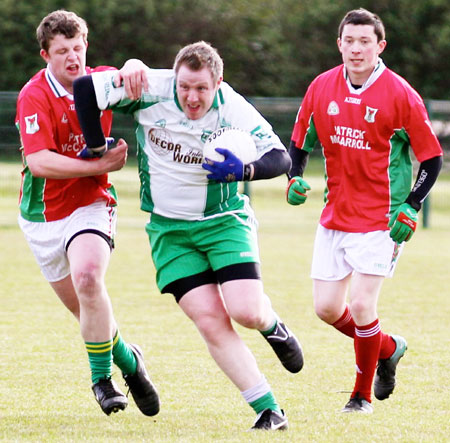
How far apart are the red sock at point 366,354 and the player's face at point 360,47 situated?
4.70 feet

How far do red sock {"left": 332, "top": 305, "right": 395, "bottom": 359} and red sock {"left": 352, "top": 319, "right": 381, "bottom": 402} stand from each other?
0.78 feet

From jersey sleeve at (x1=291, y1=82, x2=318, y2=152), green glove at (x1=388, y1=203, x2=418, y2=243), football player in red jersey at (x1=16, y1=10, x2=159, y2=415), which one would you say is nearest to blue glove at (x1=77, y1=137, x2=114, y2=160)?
football player in red jersey at (x1=16, y1=10, x2=159, y2=415)

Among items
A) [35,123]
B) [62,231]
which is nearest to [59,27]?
[35,123]

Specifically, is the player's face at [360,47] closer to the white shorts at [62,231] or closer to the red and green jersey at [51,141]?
the red and green jersey at [51,141]

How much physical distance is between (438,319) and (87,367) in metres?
3.31

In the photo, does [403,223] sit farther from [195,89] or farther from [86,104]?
[86,104]

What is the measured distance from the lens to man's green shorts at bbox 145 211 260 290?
5.18 meters

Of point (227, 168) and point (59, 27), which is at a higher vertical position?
point (59, 27)

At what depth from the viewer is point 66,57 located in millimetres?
5508

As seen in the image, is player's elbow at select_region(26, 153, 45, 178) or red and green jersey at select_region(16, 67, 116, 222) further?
red and green jersey at select_region(16, 67, 116, 222)

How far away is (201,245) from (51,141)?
97 cm

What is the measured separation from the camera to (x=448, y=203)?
63.7ft

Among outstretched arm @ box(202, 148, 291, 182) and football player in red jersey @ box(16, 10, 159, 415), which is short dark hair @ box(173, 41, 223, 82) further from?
football player in red jersey @ box(16, 10, 159, 415)

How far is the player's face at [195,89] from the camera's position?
4.91 metres
